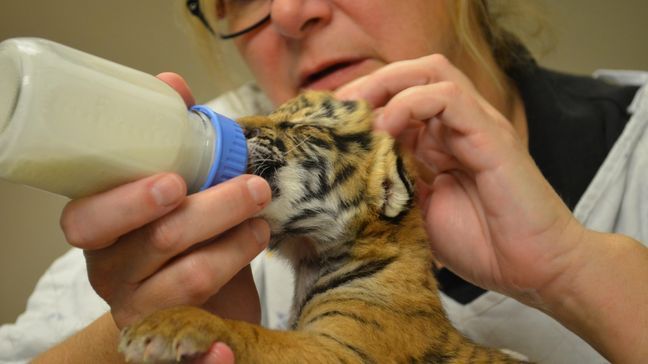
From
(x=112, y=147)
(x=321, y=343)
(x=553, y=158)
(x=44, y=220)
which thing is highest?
(x=112, y=147)

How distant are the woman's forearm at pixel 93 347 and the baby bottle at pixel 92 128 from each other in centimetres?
33

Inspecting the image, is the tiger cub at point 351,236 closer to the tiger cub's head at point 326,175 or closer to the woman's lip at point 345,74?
the tiger cub's head at point 326,175

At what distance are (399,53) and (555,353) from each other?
64cm

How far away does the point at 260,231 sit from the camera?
67 centimetres

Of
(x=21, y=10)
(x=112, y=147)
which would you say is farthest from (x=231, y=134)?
(x=21, y=10)

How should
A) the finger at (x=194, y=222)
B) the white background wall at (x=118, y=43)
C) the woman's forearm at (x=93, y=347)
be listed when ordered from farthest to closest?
the white background wall at (x=118, y=43), the woman's forearm at (x=93, y=347), the finger at (x=194, y=222)

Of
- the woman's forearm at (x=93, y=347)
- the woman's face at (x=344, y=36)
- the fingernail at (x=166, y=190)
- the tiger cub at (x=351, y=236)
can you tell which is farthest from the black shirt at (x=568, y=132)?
the fingernail at (x=166, y=190)

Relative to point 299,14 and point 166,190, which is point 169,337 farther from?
point 299,14

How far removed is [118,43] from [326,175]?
3.83 ft

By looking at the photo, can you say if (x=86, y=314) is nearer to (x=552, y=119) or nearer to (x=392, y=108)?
(x=392, y=108)

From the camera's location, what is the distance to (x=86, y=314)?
1.27m

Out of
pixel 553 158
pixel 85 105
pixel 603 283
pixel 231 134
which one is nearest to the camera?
pixel 85 105

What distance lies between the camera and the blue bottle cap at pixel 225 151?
599 mm

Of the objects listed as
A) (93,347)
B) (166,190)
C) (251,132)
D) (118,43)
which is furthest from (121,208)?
(118,43)
